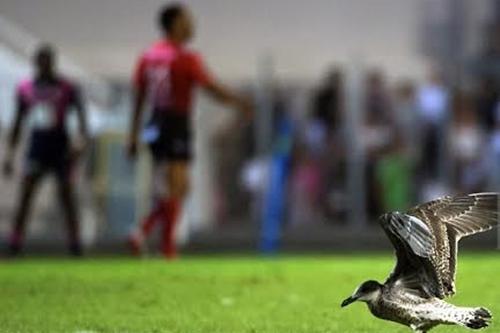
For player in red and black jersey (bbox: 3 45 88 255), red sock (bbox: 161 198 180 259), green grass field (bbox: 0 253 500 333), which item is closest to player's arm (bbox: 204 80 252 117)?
red sock (bbox: 161 198 180 259)

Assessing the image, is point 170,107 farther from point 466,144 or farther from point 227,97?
point 466,144

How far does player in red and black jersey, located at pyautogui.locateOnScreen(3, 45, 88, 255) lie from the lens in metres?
16.3

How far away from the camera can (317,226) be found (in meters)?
20.0

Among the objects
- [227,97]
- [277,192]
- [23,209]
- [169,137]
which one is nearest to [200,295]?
[227,97]

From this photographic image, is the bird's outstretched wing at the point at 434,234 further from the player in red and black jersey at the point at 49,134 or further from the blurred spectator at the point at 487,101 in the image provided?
the blurred spectator at the point at 487,101

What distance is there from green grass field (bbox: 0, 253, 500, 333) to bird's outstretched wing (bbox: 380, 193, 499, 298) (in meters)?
0.86

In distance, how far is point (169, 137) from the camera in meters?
14.1

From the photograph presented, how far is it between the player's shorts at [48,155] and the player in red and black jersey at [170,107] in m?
2.17

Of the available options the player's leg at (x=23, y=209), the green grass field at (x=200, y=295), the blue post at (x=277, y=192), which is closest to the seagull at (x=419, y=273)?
A: the green grass field at (x=200, y=295)

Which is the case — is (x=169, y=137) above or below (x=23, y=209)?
above

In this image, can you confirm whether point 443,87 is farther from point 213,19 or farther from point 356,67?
point 213,19

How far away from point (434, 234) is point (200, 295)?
147 inches

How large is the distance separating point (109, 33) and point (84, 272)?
26.0 feet

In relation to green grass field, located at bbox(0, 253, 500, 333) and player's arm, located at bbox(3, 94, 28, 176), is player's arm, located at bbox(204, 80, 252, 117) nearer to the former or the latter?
green grass field, located at bbox(0, 253, 500, 333)
